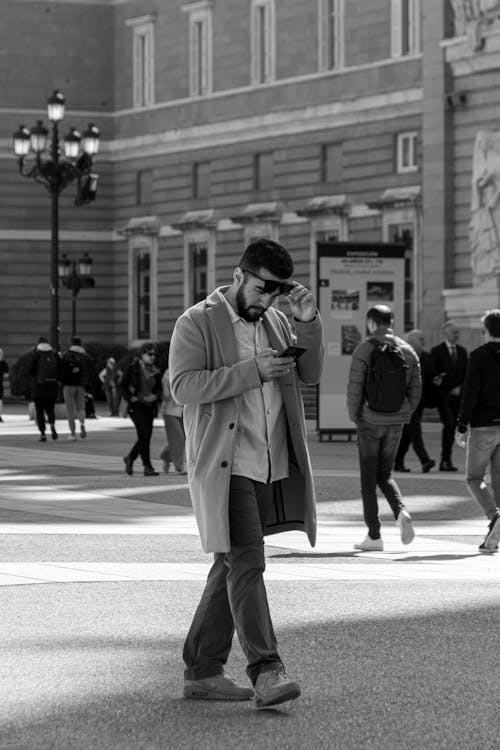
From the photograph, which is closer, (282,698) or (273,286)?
(282,698)

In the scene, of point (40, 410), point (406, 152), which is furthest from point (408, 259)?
point (40, 410)

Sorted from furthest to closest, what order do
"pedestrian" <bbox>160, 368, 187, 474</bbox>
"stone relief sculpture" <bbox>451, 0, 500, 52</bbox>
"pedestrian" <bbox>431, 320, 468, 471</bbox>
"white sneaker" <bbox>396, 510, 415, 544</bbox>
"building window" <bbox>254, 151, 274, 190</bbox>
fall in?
"building window" <bbox>254, 151, 274, 190</bbox>
"stone relief sculpture" <bbox>451, 0, 500, 52</bbox>
"pedestrian" <bbox>431, 320, 468, 471</bbox>
"pedestrian" <bbox>160, 368, 187, 474</bbox>
"white sneaker" <bbox>396, 510, 415, 544</bbox>

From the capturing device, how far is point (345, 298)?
2961cm

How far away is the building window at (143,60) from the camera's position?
60.7 metres

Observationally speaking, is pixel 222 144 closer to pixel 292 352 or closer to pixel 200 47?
pixel 200 47

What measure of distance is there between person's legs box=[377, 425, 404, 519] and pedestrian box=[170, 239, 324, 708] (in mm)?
6006

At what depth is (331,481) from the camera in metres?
21.3

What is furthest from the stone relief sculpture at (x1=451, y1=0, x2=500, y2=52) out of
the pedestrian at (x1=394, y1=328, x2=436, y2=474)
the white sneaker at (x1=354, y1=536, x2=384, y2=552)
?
the white sneaker at (x1=354, y1=536, x2=384, y2=552)

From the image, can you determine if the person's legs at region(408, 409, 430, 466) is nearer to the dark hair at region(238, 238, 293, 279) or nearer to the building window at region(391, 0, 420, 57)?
the dark hair at region(238, 238, 293, 279)

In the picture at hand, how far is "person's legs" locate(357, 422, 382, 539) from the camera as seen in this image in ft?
47.7

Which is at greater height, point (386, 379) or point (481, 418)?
point (386, 379)

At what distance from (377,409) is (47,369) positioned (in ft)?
56.9

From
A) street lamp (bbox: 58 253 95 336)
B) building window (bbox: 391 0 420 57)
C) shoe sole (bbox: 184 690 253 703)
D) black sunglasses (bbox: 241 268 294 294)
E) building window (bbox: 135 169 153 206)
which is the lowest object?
shoe sole (bbox: 184 690 253 703)

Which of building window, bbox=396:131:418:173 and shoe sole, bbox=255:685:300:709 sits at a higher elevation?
building window, bbox=396:131:418:173
